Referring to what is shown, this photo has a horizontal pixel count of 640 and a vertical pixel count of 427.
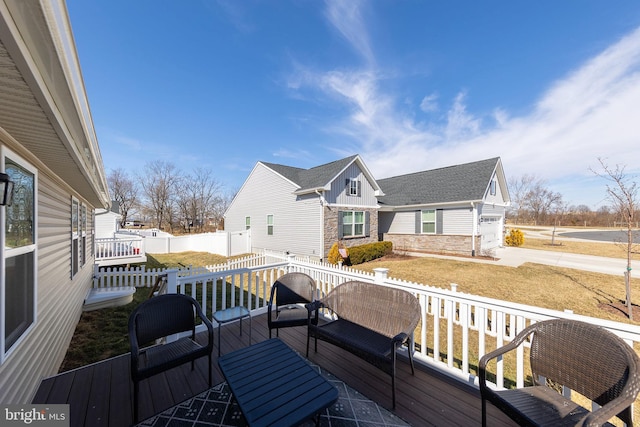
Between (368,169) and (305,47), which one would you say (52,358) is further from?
(368,169)

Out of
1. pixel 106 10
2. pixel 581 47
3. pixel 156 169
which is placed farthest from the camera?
pixel 156 169

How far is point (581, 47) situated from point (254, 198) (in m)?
15.6

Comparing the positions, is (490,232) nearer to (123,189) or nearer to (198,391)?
(198,391)

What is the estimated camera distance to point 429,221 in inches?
558

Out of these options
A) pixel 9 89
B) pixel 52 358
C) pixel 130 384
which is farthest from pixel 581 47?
pixel 52 358

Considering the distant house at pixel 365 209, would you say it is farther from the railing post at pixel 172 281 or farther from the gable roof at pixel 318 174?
the railing post at pixel 172 281

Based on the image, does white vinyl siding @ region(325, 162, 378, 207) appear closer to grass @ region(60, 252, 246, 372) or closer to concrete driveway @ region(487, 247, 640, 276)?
concrete driveway @ region(487, 247, 640, 276)

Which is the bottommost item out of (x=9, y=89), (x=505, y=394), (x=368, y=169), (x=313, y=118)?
(x=505, y=394)

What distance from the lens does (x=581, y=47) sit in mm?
7797

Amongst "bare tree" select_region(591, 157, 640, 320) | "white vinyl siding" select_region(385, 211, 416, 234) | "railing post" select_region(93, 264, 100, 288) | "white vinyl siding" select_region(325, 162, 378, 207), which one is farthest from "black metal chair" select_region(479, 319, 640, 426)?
"white vinyl siding" select_region(385, 211, 416, 234)

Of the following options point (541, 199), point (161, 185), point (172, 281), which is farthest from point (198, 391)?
point (541, 199)

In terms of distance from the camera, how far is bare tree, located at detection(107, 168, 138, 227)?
107 feet

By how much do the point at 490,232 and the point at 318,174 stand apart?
10.8 m

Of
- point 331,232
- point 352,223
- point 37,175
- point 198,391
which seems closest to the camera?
point 198,391
